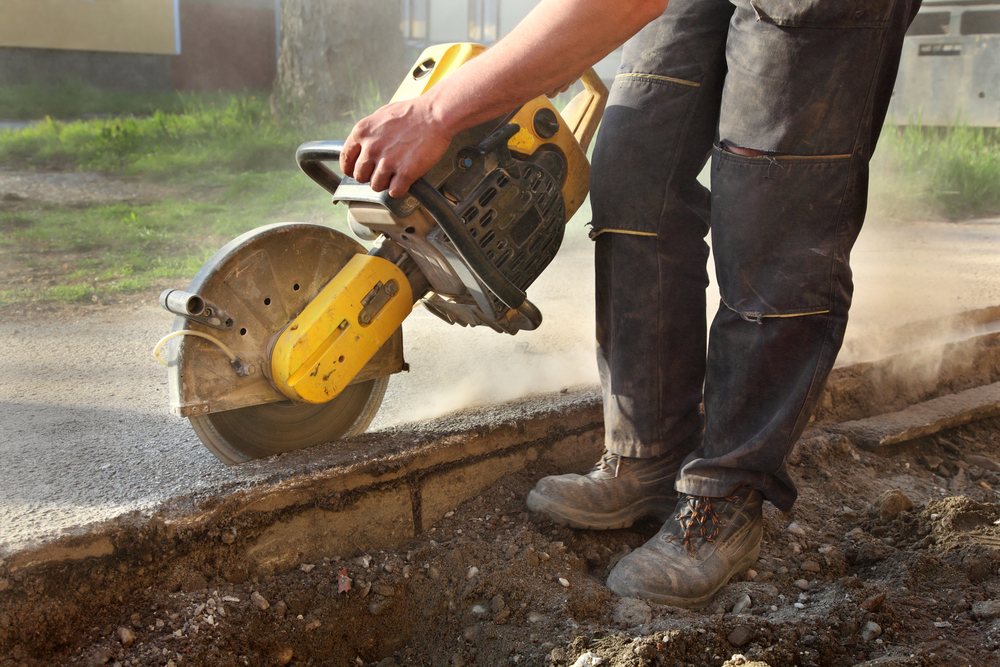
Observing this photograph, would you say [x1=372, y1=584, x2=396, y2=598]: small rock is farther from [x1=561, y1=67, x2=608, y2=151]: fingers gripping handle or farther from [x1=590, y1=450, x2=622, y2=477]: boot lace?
[x1=561, y1=67, x2=608, y2=151]: fingers gripping handle

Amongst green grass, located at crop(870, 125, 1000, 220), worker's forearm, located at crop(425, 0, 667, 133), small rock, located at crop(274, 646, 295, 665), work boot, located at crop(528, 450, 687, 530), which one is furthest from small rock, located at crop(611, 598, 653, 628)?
green grass, located at crop(870, 125, 1000, 220)

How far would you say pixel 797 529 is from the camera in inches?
80.0

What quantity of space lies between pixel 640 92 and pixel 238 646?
4.92 ft

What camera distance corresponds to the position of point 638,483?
6.51ft

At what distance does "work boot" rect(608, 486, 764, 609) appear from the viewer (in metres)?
1.71

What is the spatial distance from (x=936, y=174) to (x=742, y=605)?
723 cm

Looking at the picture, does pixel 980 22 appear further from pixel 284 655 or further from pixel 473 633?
pixel 284 655

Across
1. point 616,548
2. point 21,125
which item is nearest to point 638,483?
point 616,548

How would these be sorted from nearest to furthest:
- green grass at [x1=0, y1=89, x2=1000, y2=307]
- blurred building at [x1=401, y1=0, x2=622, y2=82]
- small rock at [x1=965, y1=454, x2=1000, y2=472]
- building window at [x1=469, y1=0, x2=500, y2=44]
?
small rock at [x1=965, y1=454, x2=1000, y2=472], green grass at [x1=0, y1=89, x2=1000, y2=307], blurred building at [x1=401, y1=0, x2=622, y2=82], building window at [x1=469, y1=0, x2=500, y2=44]

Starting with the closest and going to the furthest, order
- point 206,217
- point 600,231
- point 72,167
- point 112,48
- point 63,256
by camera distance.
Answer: point 600,231
point 63,256
point 206,217
point 72,167
point 112,48

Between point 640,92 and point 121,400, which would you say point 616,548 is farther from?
point 121,400

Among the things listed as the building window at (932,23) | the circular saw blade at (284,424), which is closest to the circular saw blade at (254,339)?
the circular saw blade at (284,424)

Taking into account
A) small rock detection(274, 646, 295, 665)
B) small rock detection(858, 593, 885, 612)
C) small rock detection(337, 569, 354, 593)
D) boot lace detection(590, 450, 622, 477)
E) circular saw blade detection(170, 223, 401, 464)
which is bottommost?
small rock detection(274, 646, 295, 665)

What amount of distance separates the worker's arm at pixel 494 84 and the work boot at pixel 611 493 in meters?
0.88
